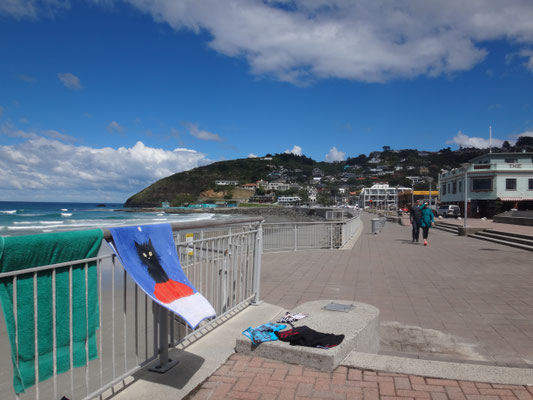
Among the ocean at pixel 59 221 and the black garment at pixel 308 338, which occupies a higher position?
the black garment at pixel 308 338

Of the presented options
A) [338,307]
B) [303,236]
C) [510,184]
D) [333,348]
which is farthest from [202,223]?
[510,184]

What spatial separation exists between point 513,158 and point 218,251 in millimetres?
58731

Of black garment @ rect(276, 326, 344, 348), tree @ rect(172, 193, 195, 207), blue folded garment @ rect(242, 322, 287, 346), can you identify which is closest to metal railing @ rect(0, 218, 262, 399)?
blue folded garment @ rect(242, 322, 287, 346)

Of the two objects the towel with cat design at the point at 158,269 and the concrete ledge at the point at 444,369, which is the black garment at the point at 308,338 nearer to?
the concrete ledge at the point at 444,369

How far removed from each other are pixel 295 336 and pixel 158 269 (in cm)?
154

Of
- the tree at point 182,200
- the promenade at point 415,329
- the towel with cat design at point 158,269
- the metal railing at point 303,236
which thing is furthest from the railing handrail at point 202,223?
the tree at point 182,200

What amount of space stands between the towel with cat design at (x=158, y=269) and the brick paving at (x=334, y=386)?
672mm

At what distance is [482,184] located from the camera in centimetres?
4772

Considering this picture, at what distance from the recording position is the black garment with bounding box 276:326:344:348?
3631 mm

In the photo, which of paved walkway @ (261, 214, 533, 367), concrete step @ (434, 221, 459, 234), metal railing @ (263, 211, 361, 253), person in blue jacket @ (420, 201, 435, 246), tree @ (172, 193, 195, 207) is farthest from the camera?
tree @ (172, 193, 195, 207)

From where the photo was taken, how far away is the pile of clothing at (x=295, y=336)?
12.0 feet

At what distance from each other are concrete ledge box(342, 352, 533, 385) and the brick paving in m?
0.06

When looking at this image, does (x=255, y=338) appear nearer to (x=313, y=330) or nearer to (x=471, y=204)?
(x=313, y=330)

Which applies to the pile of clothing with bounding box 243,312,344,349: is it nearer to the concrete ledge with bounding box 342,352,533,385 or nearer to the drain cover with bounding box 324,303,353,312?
the concrete ledge with bounding box 342,352,533,385
